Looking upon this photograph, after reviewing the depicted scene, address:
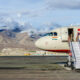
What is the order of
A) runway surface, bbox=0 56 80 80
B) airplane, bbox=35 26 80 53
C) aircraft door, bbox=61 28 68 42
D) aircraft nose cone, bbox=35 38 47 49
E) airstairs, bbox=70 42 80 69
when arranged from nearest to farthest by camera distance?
runway surface, bbox=0 56 80 80 → airstairs, bbox=70 42 80 69 → airplane, bbox=35 26 80 53 → aircraft door, bbox=61 28 68 42 → aircraft nose cone, bbox=35 38 47 49

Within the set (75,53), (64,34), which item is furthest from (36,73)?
(64,34)

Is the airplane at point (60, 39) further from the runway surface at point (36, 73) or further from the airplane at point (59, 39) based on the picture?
the runway surface at point (36, 73)

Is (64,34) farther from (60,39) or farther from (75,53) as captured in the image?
(75,53)

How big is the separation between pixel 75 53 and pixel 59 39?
5183 millimetres

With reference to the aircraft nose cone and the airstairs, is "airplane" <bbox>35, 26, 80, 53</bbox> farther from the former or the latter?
the airstairs

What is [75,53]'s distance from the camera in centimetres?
2667

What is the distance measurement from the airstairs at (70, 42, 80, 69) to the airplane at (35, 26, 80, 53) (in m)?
1.73

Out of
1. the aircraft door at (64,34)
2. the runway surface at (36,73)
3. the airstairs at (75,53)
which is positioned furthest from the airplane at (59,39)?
the runway surface at (36,73)

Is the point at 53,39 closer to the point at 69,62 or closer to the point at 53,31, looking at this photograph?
the point at 53,31

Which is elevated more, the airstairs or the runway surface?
the airstairs

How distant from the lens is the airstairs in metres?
24.5

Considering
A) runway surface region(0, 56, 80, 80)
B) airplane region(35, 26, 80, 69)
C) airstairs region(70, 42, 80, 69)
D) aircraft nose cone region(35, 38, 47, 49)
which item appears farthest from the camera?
aircraft nose cone region(35, 38, 47, 49)

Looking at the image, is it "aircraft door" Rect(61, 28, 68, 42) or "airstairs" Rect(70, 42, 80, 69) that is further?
"aircraft door" Rect(61, 28, 68, 42)

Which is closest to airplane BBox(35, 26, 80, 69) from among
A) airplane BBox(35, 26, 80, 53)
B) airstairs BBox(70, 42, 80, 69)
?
airplane BBox(35, 26, 80, 53)
